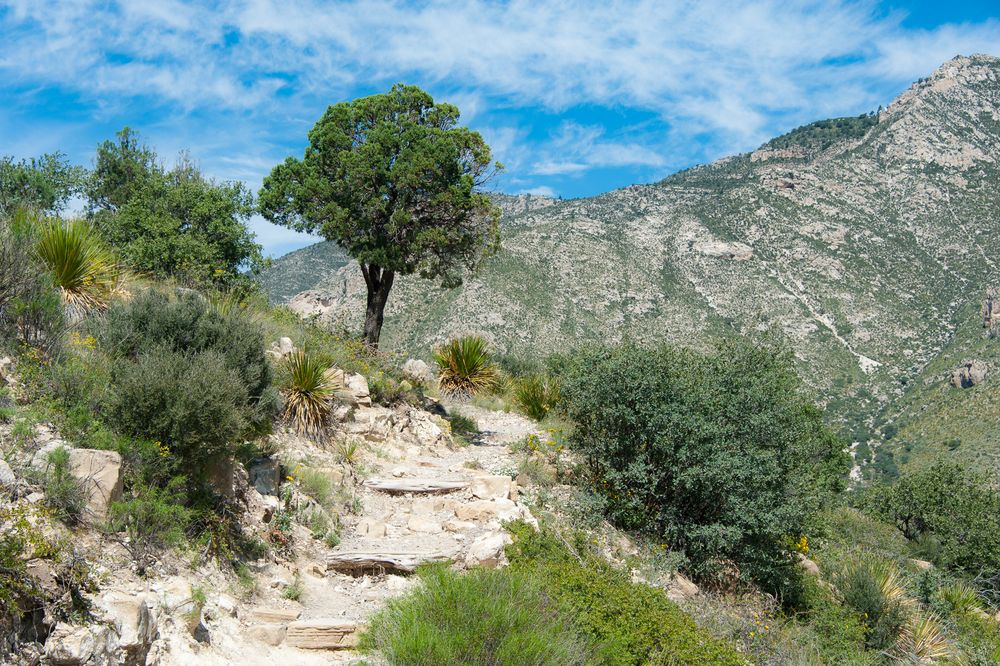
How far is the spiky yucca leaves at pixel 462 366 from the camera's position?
1703cm

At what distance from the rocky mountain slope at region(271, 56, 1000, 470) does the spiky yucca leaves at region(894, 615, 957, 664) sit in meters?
38.3

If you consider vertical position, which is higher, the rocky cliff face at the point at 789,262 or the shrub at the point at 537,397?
the rocky cliff face at the point at 789,262

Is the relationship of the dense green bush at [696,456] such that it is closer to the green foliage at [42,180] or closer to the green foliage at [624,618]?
the green foliage at [624,618]

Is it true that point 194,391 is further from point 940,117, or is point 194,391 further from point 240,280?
point 940,117

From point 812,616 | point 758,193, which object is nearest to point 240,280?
point 812,616

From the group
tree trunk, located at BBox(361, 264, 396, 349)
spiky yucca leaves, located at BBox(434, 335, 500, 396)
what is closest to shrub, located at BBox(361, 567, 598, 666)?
tree trunk, located at BBox(361, 264, 396, 349)

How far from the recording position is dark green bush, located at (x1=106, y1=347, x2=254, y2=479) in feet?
18.9

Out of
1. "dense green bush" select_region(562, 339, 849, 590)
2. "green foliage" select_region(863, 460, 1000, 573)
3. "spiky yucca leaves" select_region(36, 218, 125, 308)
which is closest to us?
"spiky yucca leaves" select_region(36, 218, 125, 308)

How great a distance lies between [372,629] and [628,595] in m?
2.53

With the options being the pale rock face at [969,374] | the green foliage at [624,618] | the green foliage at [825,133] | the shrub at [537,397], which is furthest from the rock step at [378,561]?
the green foliage at [825,133]

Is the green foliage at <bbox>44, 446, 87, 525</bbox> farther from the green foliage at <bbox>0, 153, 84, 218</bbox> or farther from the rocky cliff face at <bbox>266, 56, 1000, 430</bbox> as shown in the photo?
the rocky cliff face at <bbox>266, 56, 1000, 430</bbox>

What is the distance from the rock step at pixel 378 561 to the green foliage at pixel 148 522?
1839 mm

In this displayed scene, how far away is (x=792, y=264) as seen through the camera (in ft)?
232

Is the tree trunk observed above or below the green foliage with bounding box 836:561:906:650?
above
